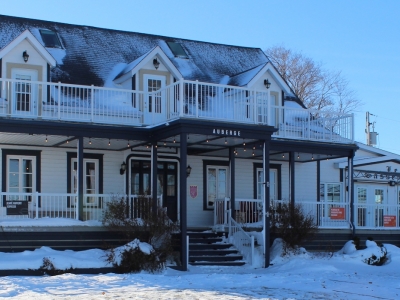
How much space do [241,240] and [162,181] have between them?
4.51 meters

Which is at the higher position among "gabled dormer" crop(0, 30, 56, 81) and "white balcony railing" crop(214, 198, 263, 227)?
"gabled dormer" crop(0, 30, 56, 81)

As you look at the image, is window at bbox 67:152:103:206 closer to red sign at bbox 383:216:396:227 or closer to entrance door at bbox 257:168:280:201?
entrance door at bbox 257:168:280:201

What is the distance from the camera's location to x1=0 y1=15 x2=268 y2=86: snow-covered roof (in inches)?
929

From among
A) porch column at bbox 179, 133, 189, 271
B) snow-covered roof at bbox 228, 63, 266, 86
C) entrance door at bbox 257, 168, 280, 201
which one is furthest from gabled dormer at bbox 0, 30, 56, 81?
entrance door at bbox 257, 168, 280, 201

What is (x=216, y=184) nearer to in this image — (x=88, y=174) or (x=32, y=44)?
(x=88, y=174)

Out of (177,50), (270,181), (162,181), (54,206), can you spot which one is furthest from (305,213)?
(54,206)

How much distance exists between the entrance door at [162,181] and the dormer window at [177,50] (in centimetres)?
509

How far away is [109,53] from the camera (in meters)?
25.2

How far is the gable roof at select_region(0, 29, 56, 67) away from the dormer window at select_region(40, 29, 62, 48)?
2.28 metres

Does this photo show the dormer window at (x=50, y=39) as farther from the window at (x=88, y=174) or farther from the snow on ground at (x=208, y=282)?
the snow on ground at (x=208, y=282)

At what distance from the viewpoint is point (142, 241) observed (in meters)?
18.8

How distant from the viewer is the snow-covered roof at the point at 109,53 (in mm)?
23594

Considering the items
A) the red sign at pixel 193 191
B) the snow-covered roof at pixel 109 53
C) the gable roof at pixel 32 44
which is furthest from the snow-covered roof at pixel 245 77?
the gable roof at pixel 32 44

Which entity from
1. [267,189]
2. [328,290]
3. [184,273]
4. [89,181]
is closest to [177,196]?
[89,181]
